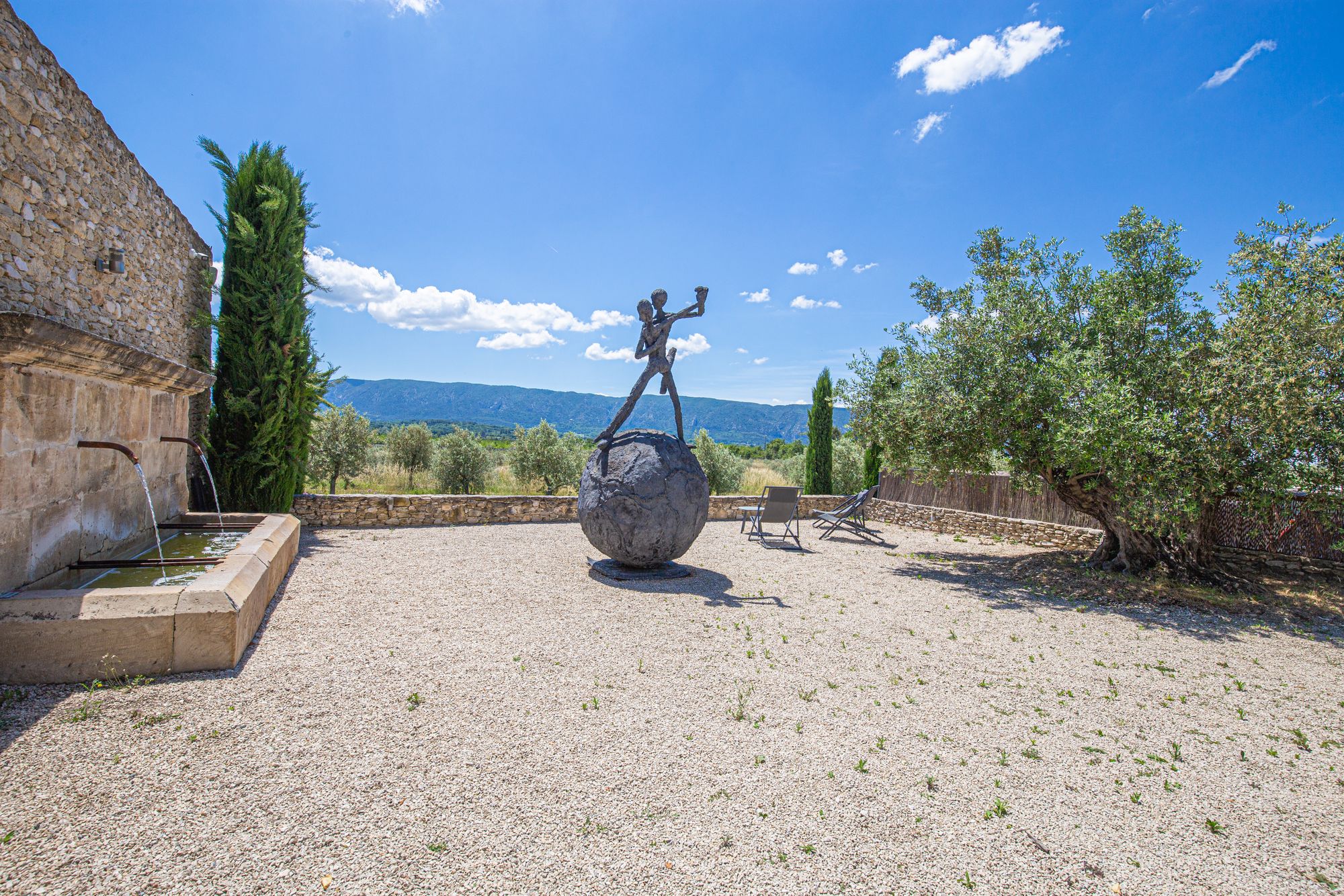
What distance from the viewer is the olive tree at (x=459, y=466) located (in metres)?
18.8

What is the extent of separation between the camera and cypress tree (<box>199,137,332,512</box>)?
946cm

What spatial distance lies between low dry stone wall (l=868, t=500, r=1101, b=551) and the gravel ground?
5565 millimetres

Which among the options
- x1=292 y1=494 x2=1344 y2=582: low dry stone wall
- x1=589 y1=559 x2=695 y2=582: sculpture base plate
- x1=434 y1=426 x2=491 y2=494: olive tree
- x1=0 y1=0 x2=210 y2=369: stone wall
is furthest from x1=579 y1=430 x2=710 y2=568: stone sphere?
x1=434 y1=426 x2=491 y2=494: olive tree

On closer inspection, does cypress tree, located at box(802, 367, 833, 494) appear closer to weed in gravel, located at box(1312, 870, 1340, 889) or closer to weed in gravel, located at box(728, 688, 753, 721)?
weed in gravel, located at box(728, 688, 753, 721)

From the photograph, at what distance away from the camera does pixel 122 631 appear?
3678 millimetres

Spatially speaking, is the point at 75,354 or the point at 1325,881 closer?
the point at 1325,881

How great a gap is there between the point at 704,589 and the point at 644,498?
1.39m

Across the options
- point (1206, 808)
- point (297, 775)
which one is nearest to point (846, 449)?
point (1206, 808)

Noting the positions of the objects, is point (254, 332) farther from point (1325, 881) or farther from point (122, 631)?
point (1325, 881)

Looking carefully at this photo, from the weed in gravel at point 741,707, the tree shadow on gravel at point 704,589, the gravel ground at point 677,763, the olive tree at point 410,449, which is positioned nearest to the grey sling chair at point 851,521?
the tree shadow on gravel at point 704,589

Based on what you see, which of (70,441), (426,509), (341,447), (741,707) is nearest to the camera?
(741,707)

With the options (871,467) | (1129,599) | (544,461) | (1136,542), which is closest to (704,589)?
(1129,599)

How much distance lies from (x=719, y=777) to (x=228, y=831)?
7.15ft

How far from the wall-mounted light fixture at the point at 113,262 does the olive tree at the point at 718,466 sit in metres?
16.1
